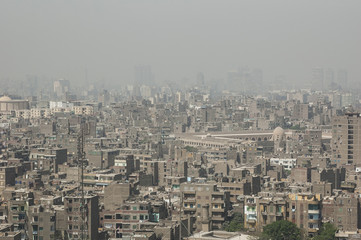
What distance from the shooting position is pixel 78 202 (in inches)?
600

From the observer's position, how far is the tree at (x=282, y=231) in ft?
49.0

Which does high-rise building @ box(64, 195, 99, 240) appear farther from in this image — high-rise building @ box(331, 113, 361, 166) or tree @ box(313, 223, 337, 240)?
high-rise building @ box(331, 113, 361, 166)

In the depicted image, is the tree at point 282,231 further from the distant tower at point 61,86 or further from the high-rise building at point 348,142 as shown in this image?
the distant tower at point 61,86

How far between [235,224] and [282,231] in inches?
64.8

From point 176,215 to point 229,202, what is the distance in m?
2.28

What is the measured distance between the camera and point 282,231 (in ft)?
49.4

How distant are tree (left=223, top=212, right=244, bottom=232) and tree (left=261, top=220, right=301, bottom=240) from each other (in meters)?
1.06

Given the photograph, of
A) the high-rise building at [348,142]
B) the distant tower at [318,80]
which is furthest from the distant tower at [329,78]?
the high-rise building at [348,142]

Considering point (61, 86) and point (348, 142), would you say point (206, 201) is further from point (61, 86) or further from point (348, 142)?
point (61, 86)

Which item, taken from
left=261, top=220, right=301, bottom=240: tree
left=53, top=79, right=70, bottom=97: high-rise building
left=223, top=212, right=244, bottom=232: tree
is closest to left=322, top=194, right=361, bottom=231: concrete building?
left=223, top=212, right=244, bottom=232: tree

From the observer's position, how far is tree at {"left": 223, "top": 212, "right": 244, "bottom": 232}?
16250 millimetres

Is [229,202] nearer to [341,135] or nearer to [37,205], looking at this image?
[37,205]

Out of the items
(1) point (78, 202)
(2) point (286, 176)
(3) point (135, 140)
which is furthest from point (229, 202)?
(3) point (135, 140)

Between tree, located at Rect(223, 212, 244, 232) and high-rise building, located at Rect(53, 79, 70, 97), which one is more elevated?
high-rise building, located at Rect(53, 79, 70, 97)
